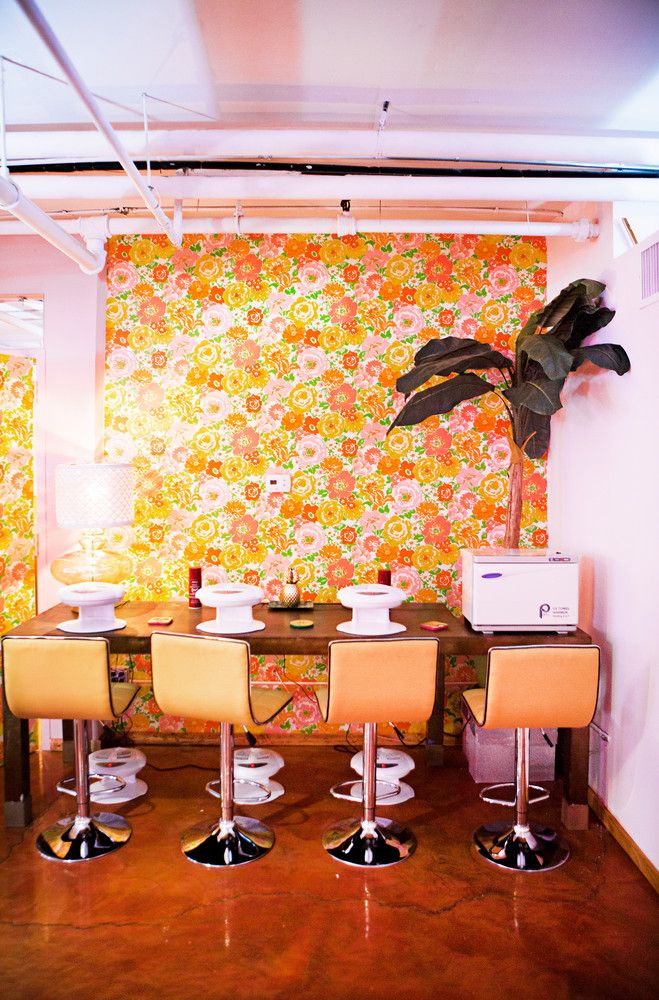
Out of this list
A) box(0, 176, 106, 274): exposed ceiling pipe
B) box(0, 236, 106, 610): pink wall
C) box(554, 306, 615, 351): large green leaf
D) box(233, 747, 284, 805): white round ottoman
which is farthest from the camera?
box(0, 236, 106, 610): pink wall

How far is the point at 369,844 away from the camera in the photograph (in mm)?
2848

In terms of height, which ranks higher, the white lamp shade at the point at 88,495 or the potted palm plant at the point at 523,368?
the potted palm plant at the point at 523,368

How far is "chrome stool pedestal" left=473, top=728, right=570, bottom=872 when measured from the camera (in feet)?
9.12

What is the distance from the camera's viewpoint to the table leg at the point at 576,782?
119 inches

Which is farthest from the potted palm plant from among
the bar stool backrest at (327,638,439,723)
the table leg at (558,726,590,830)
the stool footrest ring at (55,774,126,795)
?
the stool footrest ring at (55,774,126,795)

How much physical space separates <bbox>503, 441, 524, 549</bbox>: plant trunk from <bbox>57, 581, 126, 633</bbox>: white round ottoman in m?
1.90

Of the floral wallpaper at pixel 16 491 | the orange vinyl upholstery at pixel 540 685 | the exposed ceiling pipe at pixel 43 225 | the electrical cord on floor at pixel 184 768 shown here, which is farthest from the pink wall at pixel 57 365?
the orange vinyl upholstery at pixel 540 685

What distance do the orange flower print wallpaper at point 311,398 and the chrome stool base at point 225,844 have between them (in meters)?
1.33

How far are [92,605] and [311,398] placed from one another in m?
1.58

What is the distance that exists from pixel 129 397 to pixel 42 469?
1.99 feet

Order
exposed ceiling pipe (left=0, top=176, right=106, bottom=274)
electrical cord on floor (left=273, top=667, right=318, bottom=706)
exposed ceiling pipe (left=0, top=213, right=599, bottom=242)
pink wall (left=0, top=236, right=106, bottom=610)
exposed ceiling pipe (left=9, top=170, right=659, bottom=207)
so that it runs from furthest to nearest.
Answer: electrical cord on floor (left=273, top=667, right=318, bottom=706)
pink wall (left=0, top=236, right=106, bottom=610)
exposed ceiling pipe (left=0, top=213, right=599, bottom=242)
exposed ceiling pipe (left=9, top=170, right=659, bottom=207)
exposed ceiling pipe (left=0, top=176, right=106, bottom=274)

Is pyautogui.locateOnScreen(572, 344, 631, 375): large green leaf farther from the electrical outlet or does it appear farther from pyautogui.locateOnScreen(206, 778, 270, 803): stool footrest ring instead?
pyautogui.locateOnScreen(206, 778, 270, 803): stool footrest ring

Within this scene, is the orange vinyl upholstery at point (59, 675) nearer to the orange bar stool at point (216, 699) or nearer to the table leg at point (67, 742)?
the orange bar stool at point (216, 699)

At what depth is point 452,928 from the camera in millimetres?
2406
